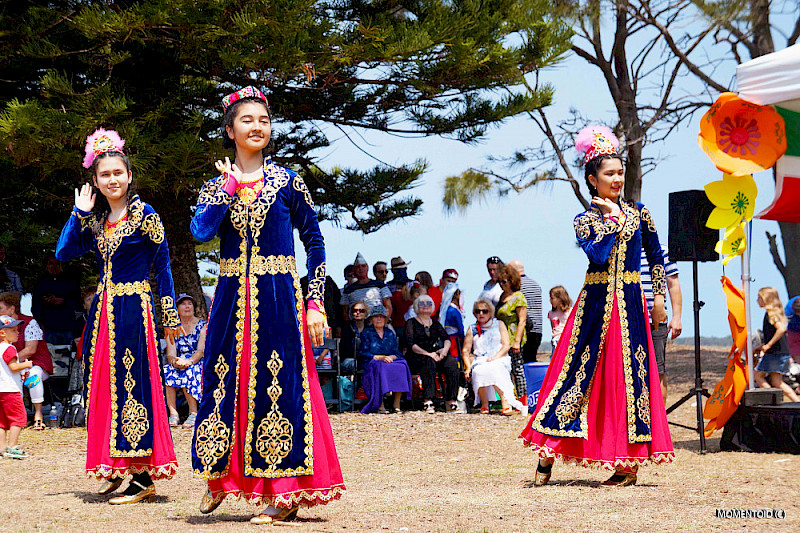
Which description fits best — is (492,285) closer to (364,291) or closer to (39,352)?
(364,291)

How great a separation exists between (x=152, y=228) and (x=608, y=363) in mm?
2660

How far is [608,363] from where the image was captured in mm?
5598

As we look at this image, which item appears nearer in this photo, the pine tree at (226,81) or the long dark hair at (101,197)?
the long dark hair at (101,197)

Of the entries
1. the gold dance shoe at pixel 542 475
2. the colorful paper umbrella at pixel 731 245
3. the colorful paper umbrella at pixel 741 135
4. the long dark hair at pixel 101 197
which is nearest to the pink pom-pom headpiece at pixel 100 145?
the long dark hair at pixel 101 197

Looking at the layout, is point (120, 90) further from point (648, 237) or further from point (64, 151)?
point (648, 237)

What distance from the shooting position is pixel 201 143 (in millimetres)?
10633

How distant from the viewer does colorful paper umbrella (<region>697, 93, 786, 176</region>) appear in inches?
300

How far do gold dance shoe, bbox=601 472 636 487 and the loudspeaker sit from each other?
265 cm

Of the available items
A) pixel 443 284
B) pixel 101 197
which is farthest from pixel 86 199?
pixel 443 284

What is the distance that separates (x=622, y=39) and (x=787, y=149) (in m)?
8.13

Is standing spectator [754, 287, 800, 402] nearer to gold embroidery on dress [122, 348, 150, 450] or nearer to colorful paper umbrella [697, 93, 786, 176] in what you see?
colorful paper umbrella [697, 93, 786, 176]

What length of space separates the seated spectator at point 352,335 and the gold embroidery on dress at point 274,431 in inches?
258

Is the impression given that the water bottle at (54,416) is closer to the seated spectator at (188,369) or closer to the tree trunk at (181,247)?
the seated spectator at (188,369)

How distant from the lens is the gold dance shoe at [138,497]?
515 centimetres
